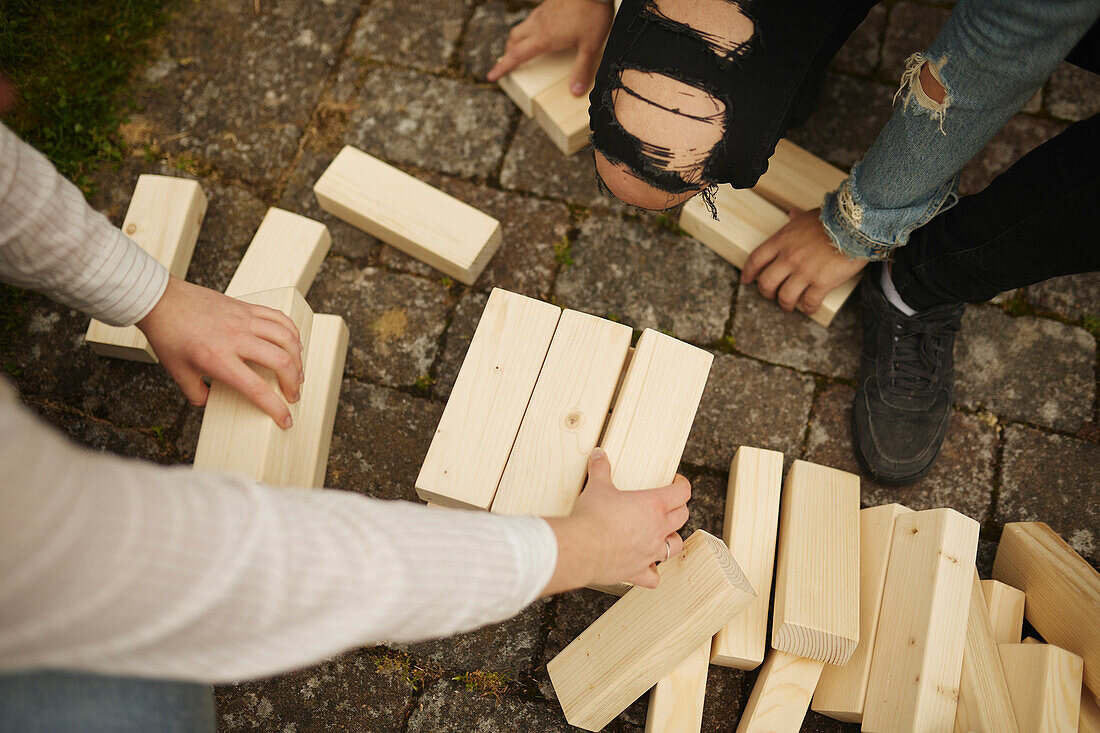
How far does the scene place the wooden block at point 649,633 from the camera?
1555mm

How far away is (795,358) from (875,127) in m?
0.90

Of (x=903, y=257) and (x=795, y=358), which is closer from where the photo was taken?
(x=903, y=257)

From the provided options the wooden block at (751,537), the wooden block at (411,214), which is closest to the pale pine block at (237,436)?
the wooden block at (411,214)

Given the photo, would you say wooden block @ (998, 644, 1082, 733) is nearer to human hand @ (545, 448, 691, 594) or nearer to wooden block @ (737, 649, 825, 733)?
wooden block @ (737, 649, 825, 733)

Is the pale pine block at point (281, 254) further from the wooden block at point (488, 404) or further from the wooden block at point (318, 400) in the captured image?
the wooden block at point (488, 404)

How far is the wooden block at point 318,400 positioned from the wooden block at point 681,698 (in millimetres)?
1046

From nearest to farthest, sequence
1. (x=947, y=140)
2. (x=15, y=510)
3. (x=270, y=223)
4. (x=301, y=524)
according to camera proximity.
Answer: (x=15, y=510) → (x=301, y=524) → (x=947, y=140) → (x=270, y=223)

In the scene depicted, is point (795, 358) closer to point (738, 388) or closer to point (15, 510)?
point (738, 388)

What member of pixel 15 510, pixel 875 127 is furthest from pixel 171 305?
pixel 875 127

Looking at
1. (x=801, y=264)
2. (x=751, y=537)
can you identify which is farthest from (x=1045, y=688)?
(x=801, y=264)

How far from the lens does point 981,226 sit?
1773 mm

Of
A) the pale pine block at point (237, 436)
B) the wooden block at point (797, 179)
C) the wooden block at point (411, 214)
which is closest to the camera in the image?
the pale pine block at point (237, 436)

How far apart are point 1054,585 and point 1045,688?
0.29 m

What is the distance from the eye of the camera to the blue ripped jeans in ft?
4.56
